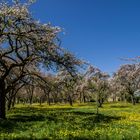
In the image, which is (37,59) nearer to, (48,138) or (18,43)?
(18,43)

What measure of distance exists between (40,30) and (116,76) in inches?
3075

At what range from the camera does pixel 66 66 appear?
115ft

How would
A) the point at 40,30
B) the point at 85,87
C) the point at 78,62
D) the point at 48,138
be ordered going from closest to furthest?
the point at 48,138, the point at 40,30, the point at 78,62, the point at 85,87

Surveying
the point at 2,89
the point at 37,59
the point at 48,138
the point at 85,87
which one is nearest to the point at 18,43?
the point at 37,59

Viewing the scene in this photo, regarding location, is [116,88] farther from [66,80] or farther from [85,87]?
[66,80]

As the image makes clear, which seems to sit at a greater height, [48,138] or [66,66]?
[66,66]

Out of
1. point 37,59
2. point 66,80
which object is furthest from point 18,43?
point 66,80

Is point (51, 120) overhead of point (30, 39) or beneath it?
beneath

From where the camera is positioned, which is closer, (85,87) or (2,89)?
(2,89)

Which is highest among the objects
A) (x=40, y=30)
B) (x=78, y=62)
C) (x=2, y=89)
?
(x=40, y=30)

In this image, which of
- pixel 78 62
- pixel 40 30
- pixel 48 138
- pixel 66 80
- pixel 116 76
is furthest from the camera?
pixel 116 76

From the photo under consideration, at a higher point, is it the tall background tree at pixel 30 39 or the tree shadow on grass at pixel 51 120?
the tall background tree at pixel 30 39

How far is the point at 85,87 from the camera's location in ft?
334

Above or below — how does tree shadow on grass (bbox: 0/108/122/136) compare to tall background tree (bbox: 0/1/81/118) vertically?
below
